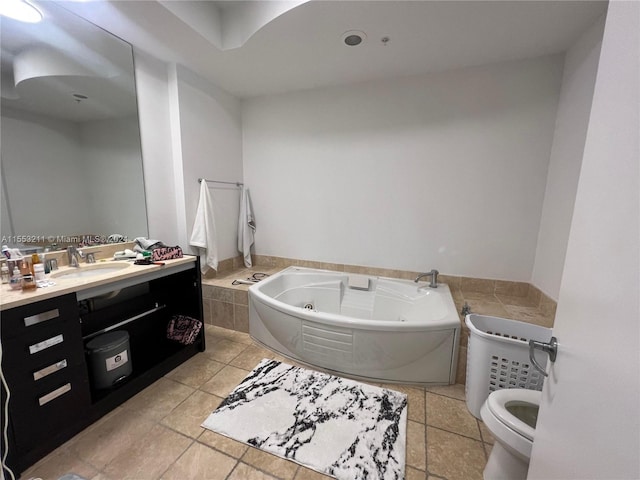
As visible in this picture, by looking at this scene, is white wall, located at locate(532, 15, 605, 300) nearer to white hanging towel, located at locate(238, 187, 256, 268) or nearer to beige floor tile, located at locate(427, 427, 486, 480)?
beige floor tile, located at locate(427, 427, 486, 480)

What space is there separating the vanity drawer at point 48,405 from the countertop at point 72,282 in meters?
0.39

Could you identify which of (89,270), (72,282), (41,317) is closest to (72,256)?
(89,270)

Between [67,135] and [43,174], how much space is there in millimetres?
295

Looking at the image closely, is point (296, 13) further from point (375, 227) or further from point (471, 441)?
point (471, 441)

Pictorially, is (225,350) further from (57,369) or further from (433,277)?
(433,277)

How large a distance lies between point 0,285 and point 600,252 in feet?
7.59

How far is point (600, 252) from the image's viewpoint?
0.54m

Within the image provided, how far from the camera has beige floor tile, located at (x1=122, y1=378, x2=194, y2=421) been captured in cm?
151

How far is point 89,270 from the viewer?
1.65 m

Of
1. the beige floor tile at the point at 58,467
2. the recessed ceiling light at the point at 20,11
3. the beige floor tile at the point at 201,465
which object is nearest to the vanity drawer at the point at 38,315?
the beige floor tile at the point at 58,467

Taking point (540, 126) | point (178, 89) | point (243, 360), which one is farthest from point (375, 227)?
point (178, 89)

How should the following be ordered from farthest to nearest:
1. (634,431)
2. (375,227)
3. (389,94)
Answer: (375,227) → (389,94) → (634,431)

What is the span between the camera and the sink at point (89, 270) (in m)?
1.52

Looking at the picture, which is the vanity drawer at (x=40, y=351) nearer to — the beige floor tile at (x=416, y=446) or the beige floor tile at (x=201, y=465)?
the beige floor tile at (x=201, y=465)
